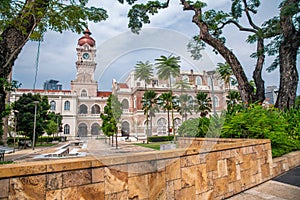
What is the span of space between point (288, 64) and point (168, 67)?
10.5 meters

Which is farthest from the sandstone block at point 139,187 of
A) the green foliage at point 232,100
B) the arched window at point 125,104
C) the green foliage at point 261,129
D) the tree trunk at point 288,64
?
the tree trunk at point 288,64

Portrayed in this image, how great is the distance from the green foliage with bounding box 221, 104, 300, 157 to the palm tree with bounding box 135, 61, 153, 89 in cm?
493

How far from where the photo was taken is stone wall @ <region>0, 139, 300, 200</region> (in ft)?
6.48

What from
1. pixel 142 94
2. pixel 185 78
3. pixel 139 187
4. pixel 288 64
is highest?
pixel 288 64

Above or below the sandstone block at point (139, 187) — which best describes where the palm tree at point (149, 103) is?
above

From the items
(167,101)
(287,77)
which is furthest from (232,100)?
(287,77)

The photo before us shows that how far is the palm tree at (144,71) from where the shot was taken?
94.4 inches

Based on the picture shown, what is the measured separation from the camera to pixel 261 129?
598cm

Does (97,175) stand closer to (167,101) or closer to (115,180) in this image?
(115,180)

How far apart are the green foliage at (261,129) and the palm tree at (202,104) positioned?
399 cm

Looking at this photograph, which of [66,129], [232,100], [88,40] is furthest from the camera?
[66,129]

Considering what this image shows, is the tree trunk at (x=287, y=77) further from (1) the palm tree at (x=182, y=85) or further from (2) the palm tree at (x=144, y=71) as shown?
(2) the palm tree at (x=144, y=71)

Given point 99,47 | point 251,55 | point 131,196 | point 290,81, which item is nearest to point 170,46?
point 99,47

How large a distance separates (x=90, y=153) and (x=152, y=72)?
127cm
